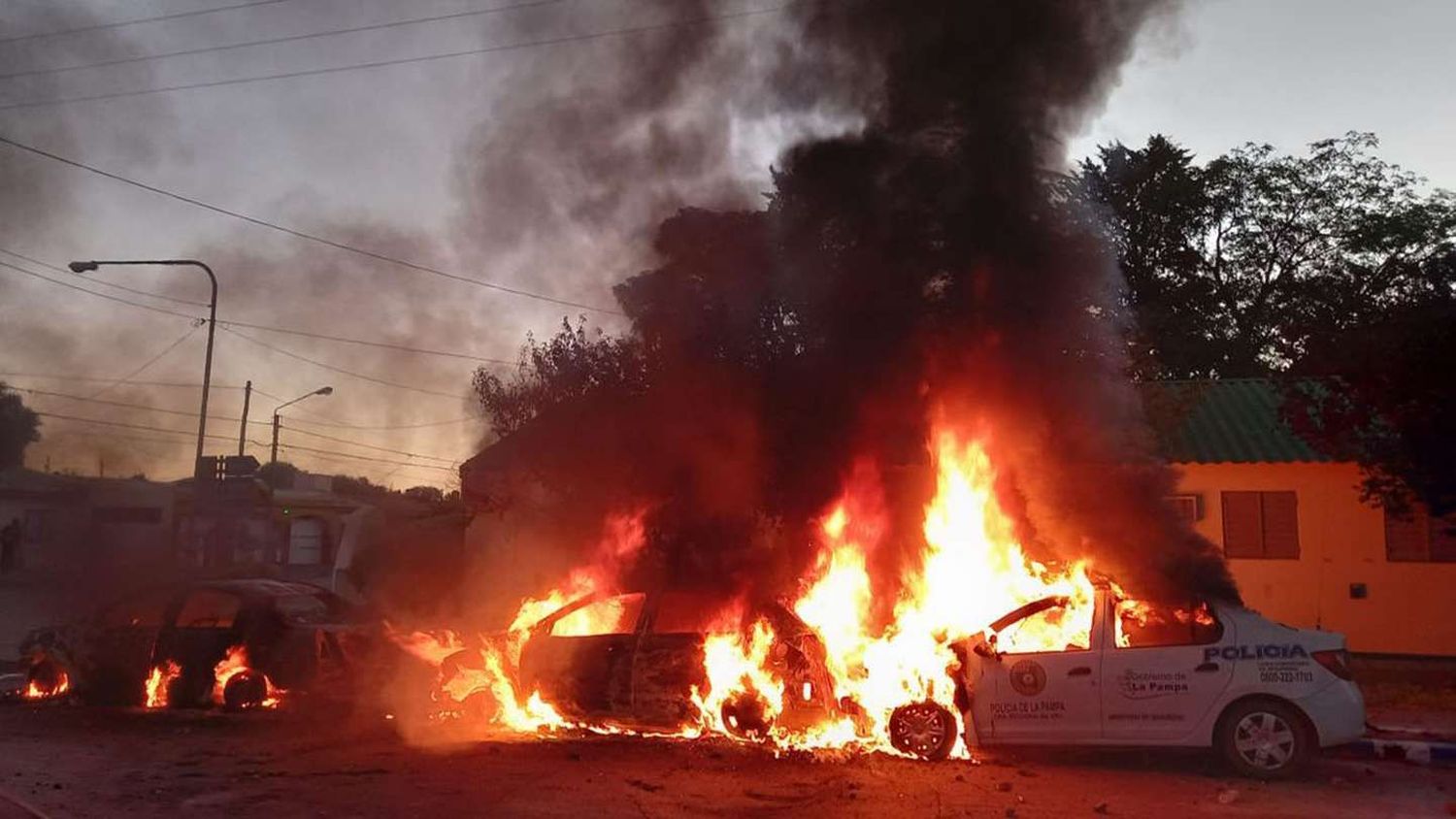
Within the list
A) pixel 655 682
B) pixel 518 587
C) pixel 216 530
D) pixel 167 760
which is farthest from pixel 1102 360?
pixel 216 530

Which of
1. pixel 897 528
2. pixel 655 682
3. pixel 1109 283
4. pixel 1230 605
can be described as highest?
pixel 1109 283

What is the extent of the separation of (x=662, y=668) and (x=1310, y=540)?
36.2ft

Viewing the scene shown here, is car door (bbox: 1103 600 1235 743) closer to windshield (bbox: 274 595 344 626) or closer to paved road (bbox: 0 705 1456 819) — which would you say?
paved road (bbox: 0 705 1456 819)

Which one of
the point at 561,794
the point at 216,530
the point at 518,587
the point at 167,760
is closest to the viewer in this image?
the point at 561,794

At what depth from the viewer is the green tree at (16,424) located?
1501 inches

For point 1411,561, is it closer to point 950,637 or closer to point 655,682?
point 950,637

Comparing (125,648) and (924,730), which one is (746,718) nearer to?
(924,730)

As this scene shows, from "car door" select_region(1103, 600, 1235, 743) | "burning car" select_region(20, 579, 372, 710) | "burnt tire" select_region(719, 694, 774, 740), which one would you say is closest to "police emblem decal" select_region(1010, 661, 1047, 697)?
"car door" select_region(1103, 600, 1235, 743)

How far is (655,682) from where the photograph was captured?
31.9ft

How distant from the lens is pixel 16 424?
133ft

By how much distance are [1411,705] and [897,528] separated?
562 centimetres

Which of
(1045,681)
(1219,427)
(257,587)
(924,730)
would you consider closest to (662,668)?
(924,730)

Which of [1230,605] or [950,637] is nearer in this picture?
[1230,605]

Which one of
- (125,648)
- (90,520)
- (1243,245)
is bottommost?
(125,648)
